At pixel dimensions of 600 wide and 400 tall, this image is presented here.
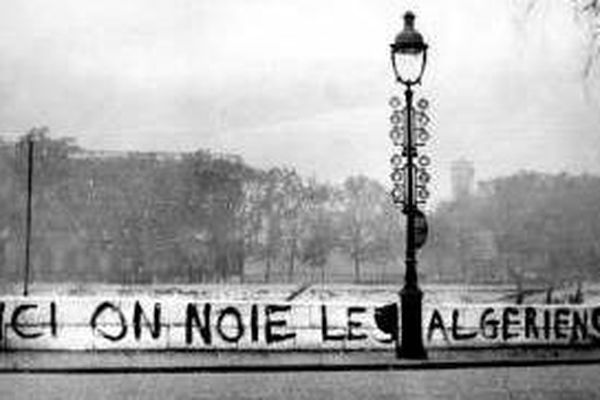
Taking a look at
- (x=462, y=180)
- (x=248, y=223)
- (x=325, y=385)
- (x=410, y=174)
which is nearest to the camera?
(x=325, y=385)

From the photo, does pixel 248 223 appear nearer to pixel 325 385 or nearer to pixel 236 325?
pixel 236 325

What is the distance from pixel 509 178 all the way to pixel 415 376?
9176 centimetres

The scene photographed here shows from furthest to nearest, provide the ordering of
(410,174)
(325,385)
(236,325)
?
(236,325) → (410,174) → (325,385)

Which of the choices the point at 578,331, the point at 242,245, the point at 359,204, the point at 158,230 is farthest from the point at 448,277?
the point at 578,331

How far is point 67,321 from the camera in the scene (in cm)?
1992

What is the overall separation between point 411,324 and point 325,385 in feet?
12.2

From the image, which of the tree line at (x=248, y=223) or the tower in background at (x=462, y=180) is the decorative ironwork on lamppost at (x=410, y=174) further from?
the tower in background at (x=462, y=180)

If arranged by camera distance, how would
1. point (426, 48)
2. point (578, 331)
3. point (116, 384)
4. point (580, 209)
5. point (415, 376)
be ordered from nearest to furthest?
point (116, 384) → point (415, 376) → point (426, 48) → point (578, 331) → point (580, 209)

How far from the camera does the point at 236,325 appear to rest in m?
20.4

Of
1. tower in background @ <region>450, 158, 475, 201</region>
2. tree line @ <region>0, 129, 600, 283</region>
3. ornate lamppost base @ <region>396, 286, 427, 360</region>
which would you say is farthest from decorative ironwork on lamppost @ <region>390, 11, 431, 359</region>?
tower in background @ <region>450, 158, 475, 201</region>

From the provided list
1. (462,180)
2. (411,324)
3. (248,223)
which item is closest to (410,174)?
(411,324)

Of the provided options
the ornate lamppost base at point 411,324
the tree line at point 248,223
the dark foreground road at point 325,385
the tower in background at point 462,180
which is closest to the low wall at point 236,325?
the ornate lamppost base at point 411,324

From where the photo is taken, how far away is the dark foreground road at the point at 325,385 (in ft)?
42.1

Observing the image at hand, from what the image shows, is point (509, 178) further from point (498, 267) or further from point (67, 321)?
point (67, 321)
